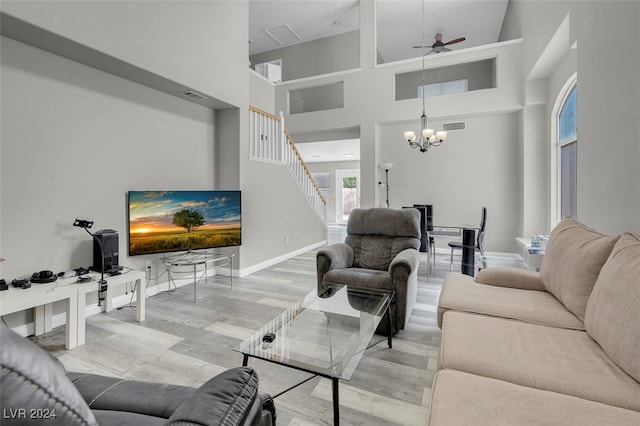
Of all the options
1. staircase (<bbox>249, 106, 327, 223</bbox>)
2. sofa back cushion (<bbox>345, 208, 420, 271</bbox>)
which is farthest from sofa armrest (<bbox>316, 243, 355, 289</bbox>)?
staircase (<bbox>249, 106, 327, 223</bbox>)

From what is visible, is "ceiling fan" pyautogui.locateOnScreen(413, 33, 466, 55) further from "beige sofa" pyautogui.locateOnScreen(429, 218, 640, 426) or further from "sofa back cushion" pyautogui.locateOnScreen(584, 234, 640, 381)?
"sofa back cushion" pyautogui.locateOnScreen(584, 234, 640, 381)

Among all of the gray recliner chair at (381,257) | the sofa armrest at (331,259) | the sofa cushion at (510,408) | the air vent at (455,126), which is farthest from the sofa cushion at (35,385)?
the air vent at (455,126)

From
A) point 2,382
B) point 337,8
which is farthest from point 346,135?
point 2,382

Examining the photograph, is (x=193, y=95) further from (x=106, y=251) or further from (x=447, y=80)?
(x=447, y=80)

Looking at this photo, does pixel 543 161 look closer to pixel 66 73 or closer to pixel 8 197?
pixel 66 73

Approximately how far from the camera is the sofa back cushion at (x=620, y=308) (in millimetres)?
1189

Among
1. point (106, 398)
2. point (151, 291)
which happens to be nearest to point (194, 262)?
point (151, 291)

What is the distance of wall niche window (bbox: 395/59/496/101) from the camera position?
7000 millimetres

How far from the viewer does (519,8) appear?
574cm

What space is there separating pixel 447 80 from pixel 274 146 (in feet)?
16.7

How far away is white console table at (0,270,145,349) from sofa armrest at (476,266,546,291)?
3.12 meters

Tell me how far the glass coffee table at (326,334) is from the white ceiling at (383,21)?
220 inches

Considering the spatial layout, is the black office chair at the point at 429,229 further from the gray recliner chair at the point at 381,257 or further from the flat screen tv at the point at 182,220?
the flat screen tv at the point at 182,220

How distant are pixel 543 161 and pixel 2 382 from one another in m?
6.64
